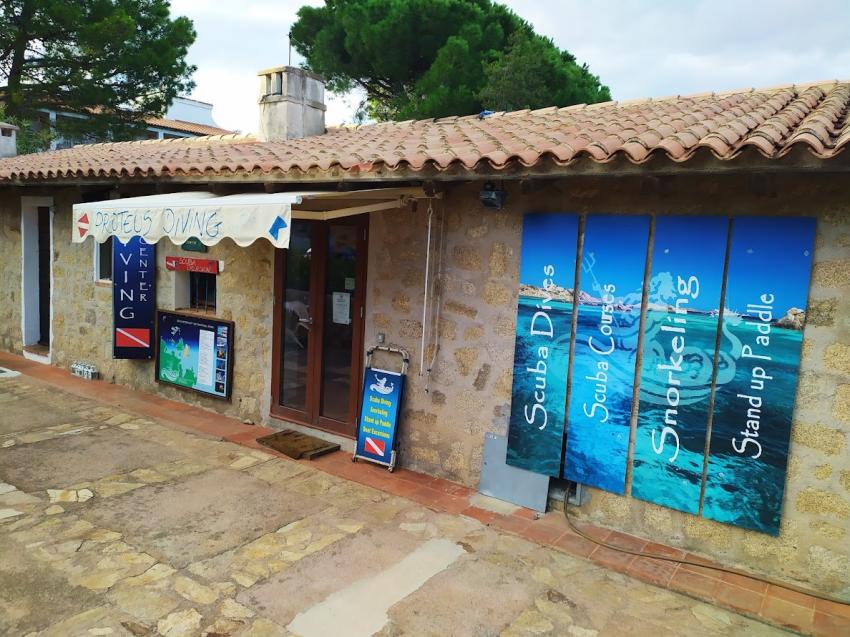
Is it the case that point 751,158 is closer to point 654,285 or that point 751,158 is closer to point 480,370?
point 654,285

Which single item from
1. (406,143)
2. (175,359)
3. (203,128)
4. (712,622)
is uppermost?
(203,128)

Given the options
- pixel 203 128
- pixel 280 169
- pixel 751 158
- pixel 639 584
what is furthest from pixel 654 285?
pixel 203 128

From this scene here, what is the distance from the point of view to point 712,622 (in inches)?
177

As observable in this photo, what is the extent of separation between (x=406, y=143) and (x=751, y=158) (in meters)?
4.20

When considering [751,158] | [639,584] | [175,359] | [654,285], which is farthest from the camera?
[175,359]

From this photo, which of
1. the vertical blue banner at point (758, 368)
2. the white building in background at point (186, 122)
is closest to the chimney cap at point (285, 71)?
the vertical blue banner at point (758, 368)

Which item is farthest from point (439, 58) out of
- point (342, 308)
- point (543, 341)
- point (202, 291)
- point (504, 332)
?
point (543, 341)

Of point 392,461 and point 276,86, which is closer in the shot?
point 392,461

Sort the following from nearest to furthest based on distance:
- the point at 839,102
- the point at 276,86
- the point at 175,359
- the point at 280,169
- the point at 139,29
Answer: the point at 839,102
the point at 280,169
the point at 175,359
the point at 276,86
the point at 139,29

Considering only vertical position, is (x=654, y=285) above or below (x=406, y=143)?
below

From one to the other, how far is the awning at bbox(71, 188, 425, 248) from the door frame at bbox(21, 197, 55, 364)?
16.4 ft

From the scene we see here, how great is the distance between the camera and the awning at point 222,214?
19.6 feet

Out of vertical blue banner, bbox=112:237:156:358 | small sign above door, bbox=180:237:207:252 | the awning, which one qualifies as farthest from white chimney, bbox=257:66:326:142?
the awning

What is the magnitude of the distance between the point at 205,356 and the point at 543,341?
522 cm
